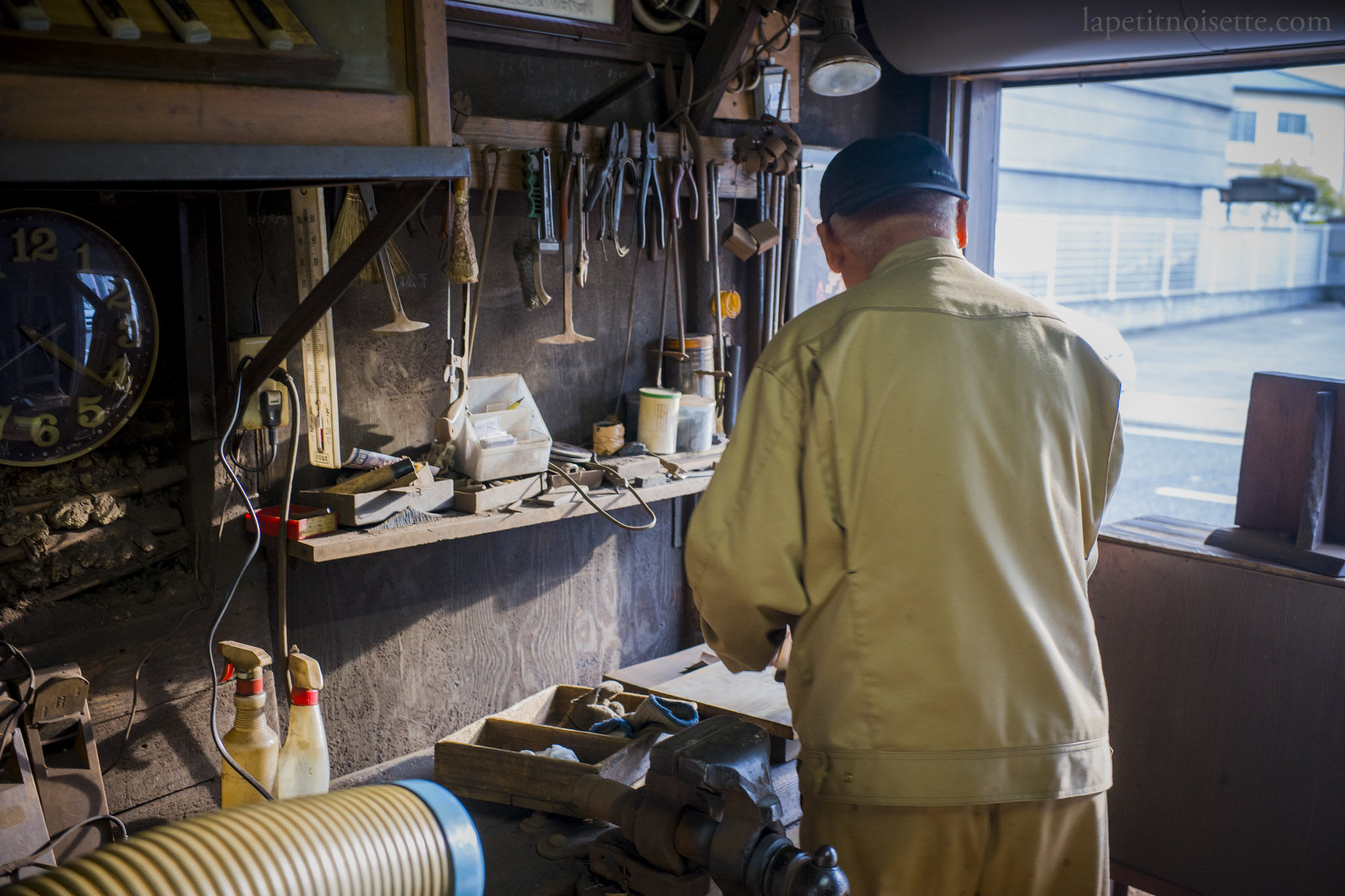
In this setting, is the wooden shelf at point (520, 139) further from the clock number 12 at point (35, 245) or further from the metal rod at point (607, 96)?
the clock number 12 at point (35, 245)

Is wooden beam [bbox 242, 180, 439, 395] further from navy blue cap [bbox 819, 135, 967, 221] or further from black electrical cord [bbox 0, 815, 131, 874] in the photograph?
black electrical cord [bbox 0, 815, 131, 874]

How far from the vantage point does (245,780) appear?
1.94 meters

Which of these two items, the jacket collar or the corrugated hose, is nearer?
the corrugated hose

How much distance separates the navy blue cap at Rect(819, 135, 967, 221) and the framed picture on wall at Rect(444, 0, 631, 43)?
1.01 meters

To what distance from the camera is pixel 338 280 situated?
1.69m

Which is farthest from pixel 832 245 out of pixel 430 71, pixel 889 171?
pixel 430 71

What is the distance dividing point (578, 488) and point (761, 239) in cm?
93

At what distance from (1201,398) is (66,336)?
9.73 m

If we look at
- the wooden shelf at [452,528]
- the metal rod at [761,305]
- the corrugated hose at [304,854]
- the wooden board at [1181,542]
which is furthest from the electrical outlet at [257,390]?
the wooden board at [1181,542]

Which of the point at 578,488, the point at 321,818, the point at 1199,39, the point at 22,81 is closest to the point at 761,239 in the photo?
the point at 578,488

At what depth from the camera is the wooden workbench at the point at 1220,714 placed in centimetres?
230

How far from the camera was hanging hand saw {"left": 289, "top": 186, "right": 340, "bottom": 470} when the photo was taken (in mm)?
2023

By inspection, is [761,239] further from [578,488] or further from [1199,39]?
[1199,39]

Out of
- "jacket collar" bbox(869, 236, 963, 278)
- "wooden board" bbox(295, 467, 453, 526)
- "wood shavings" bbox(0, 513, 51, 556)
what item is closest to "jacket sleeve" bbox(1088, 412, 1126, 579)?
"jacket collar" bbox(869, 236, 963, 278)
